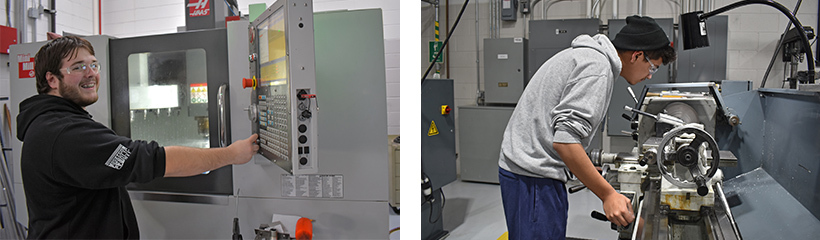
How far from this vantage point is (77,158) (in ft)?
3.84

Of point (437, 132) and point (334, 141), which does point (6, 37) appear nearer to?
point (334, 141)

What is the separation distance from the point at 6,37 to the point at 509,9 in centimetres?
314

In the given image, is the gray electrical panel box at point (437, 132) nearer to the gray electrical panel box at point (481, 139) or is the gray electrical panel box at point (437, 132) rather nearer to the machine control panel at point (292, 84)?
the machine control panel at point (292, 84)

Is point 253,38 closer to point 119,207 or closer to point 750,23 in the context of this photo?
point 119,207

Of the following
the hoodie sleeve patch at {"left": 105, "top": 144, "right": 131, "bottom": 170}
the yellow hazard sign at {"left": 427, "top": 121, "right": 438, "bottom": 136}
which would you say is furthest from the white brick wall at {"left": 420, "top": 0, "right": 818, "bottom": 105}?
the hoodie sleeve patch at {"left": 105, "top": 144, "right": 131, "bottom": 170}

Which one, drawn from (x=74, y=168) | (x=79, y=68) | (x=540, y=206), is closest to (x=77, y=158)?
(x=74, y=168)

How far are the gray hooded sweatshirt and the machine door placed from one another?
102cm

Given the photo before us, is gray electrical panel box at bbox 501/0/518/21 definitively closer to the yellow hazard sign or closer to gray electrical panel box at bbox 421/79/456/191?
Result: gray electrical panel box at bbox 421/79/456/191

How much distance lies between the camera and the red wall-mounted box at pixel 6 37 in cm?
168

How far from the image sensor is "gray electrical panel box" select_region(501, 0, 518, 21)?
3.82m

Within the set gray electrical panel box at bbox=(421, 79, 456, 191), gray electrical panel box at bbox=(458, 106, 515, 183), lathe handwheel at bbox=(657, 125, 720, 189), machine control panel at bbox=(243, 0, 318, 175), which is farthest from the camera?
gray electrical panel box at bbox=(458, 106, 515, 183)

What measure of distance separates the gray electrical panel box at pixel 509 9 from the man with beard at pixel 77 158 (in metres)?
2.90

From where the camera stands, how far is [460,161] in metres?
3.81


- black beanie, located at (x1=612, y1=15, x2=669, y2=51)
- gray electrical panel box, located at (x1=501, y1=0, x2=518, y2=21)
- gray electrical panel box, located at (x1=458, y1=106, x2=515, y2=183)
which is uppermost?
gray electrical panel box, located at (x1=501, y1=0, x2=518, y2=21)
